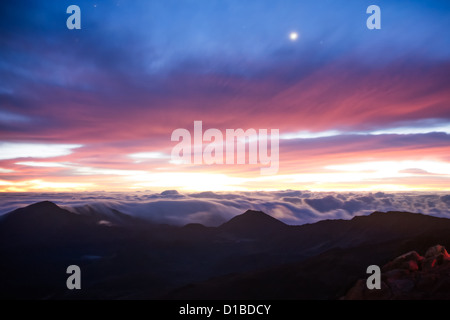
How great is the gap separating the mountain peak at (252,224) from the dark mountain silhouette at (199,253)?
21.1 inches

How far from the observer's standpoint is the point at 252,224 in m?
150

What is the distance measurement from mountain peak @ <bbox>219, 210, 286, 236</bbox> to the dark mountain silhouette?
54 centimetres

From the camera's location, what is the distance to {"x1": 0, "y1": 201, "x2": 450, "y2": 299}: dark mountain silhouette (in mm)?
47031

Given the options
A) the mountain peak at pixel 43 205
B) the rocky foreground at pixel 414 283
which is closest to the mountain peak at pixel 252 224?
the rocky foreground at pixel 414 283

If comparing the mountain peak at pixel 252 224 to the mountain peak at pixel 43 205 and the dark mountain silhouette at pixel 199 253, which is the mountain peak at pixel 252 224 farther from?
the mountain peak at pixel 43 205

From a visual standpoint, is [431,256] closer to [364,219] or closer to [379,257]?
[379,257]

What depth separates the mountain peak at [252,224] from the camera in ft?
461

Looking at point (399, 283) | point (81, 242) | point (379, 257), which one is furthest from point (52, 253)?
point (399, 283)

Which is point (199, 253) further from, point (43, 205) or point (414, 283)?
point (43, 205)

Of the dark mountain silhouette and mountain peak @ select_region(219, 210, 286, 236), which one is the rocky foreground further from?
mountain peak @ select_region(219, 210, 286, 236)

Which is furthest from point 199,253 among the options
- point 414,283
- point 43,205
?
point 43,205

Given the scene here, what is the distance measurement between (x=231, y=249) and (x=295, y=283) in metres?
64.5

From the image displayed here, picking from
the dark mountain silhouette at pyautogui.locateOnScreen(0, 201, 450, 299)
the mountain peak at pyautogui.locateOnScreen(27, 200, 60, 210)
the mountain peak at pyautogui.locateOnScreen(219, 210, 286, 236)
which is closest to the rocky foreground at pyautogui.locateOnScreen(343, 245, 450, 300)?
the dark mountain silhouette at pyautogui.locateOnScreen(0, 201, 450, 299)

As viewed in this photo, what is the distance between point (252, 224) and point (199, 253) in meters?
50.8
